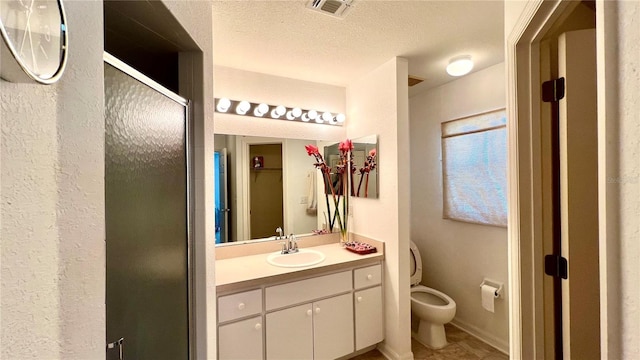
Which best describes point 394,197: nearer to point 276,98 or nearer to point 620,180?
point 276,98

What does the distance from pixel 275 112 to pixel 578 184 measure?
1.95 meters

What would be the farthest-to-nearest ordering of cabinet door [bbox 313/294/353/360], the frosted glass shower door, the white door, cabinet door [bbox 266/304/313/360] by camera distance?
cabinet door [bbox 313/294/353/360] → cabinet door [bbox 266/304/313/360] → the white door → the frosted glass shower door

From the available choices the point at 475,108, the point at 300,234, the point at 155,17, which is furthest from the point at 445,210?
the point at 155,17

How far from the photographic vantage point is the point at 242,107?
2.14m

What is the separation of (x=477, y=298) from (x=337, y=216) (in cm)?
141

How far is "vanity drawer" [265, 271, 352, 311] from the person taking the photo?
170 cm

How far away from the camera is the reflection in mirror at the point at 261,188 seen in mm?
2127

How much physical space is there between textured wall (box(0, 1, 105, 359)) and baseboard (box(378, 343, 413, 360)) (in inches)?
81.0

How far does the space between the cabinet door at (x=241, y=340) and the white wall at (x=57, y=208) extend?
121 cm

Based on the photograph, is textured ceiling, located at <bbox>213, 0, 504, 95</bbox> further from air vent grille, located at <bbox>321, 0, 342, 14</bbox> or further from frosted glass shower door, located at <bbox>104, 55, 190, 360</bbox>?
frosted glass shower door, located at <bbox>104, 55, 190, 360</bbox>

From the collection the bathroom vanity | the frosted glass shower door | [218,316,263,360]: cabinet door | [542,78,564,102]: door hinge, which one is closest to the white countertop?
the bathroom vanity

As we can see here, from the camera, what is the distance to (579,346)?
0.99 m

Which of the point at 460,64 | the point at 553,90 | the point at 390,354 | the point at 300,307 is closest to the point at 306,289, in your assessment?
the point at 300,307

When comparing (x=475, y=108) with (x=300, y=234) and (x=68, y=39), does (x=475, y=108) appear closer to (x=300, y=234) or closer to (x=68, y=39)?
(x=300, y=234)
